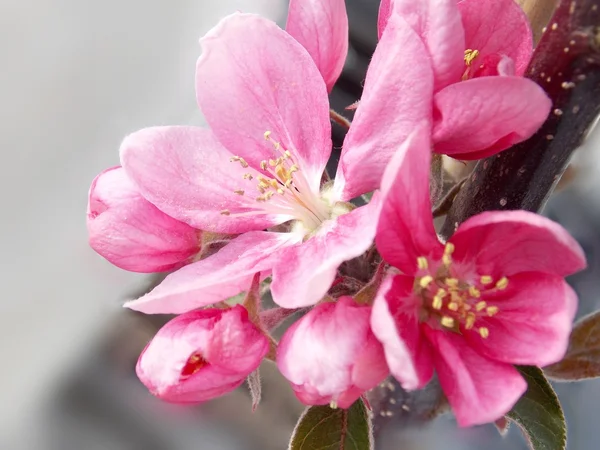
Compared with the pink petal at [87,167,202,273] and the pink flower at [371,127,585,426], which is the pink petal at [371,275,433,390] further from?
the pink petal at [87,167,202,273]

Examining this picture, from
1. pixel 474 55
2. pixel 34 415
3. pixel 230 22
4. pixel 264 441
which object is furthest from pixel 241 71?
pixel 34 415

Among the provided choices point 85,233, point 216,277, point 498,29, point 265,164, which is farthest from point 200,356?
point 85,233

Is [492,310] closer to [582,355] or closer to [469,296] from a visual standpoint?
[469,296]

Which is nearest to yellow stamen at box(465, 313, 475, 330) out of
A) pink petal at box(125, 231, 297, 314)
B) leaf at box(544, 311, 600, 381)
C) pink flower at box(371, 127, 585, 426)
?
pink flower at box(371, 127, 585, 426)

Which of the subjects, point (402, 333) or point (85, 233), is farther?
point (85, 233)

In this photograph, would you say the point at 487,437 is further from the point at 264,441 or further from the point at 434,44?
the point at 434,44

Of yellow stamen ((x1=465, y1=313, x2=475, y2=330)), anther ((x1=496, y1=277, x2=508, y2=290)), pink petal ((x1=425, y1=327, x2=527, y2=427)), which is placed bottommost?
yellow stamen ((x1=465, y1=313, x2=475, y2=330))

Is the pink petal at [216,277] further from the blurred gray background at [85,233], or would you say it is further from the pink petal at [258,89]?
the blurred gray background at [85,233]
